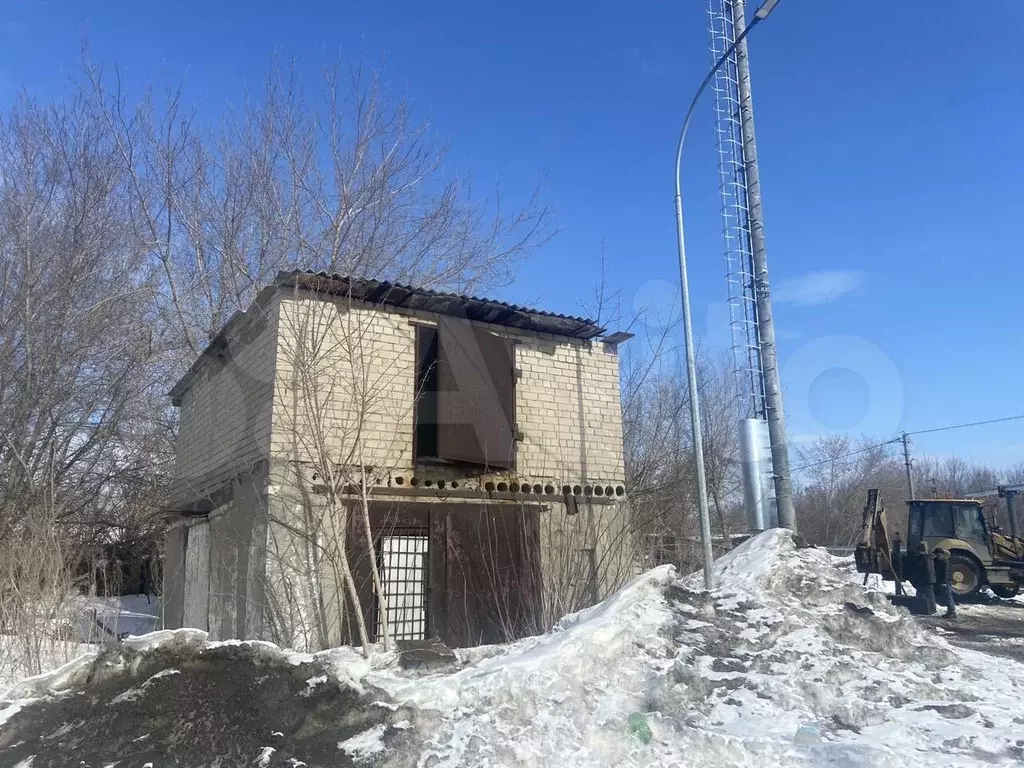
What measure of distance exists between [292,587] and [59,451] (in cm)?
1107

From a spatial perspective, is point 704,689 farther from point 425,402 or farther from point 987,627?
point 987,627

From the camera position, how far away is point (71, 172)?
1669cm

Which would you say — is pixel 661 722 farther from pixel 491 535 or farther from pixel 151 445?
pixel 151 445

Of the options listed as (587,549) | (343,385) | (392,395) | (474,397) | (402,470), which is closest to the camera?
(343,385)

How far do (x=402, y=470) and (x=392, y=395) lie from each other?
3.43 ft

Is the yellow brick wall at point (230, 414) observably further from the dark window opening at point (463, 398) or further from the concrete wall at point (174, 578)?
the dark window opening at point (463, 398)

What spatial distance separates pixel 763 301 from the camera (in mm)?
12508

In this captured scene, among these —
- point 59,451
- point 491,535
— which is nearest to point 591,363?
point 491,535

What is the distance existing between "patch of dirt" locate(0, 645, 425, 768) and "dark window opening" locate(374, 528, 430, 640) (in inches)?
127

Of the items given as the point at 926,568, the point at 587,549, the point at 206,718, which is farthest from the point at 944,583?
the point at 206,718

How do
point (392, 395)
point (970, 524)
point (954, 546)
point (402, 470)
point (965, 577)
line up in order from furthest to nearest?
point (970, 524)
point (954, 546)
point (965, 577)
point (392, 395)
point (402, 470)

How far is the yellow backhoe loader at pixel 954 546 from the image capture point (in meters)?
15.7

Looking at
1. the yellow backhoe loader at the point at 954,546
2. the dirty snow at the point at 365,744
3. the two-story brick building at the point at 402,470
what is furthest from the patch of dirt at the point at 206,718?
the yellow backhoe loader at the point at 954,546

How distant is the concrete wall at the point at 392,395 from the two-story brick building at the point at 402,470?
1.0 inches
